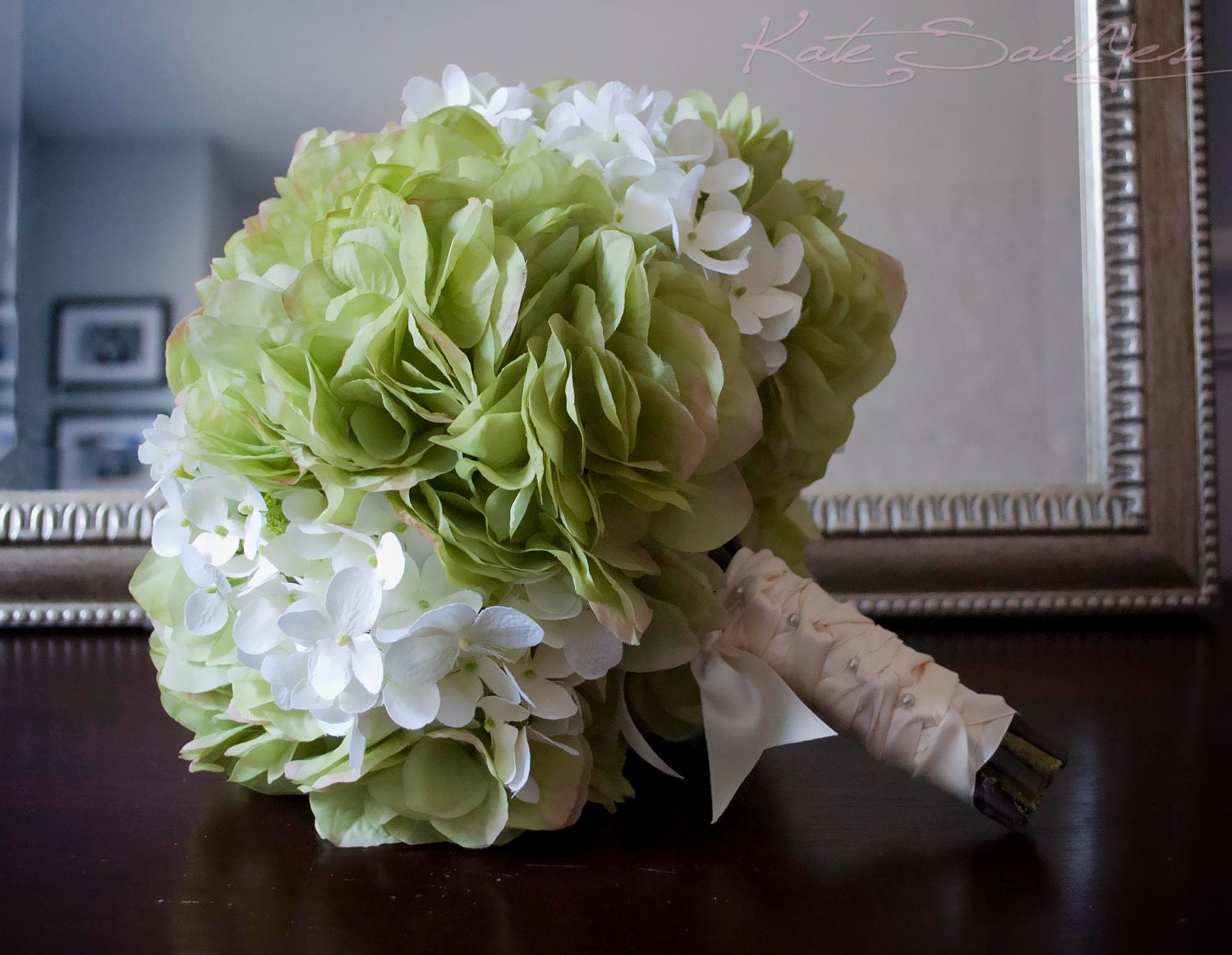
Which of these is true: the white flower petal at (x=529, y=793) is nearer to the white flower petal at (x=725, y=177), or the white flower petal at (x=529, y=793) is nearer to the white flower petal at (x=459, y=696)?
the white flower petal at (x=459, y=696)

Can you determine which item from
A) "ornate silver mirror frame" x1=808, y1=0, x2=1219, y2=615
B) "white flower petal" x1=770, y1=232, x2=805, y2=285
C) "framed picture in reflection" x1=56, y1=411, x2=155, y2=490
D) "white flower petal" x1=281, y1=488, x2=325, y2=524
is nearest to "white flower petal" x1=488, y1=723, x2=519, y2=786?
"white flower petal" x1=281, y1=488, x2=325, y2=524

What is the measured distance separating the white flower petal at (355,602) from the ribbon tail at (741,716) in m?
0.14

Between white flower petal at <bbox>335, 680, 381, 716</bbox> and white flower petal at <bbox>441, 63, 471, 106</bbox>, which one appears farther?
white flower petal at <bbox>441, 63, 471, 106</bbox>

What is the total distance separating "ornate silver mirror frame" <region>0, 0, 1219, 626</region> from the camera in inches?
32.4

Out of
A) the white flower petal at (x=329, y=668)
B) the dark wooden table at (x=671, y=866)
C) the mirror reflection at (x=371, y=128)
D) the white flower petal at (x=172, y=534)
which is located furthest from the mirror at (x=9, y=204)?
the white flower petal at (x=329, y=668)

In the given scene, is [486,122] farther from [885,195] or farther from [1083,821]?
[885,195]

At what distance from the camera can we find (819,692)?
41 cm

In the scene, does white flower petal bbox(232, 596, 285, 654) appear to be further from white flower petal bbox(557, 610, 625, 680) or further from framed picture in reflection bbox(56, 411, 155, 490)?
framed picture in reflection bbox(56, 411, 155, 490)

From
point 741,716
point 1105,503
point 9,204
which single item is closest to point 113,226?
point 9,204

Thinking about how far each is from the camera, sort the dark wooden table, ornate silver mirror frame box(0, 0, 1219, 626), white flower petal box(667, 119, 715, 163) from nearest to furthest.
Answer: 1. the dark wooden table
2. white flower petal box(667, 119, 715, 163)
3. ornate silver mirror frame box(0, 0, 1219, 626)

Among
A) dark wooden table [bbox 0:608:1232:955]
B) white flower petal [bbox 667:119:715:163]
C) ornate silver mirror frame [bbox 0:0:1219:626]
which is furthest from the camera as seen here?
ornate silver mirror frame [bbox 0:0:1219:626]

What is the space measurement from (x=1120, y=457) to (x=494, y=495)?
2.24 ft

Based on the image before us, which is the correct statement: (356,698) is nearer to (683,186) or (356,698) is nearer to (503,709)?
(503,709)

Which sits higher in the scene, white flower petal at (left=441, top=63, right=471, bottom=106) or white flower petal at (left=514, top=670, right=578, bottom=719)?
white flower petal at (left=441, top=63, right=471, bottom=106)
